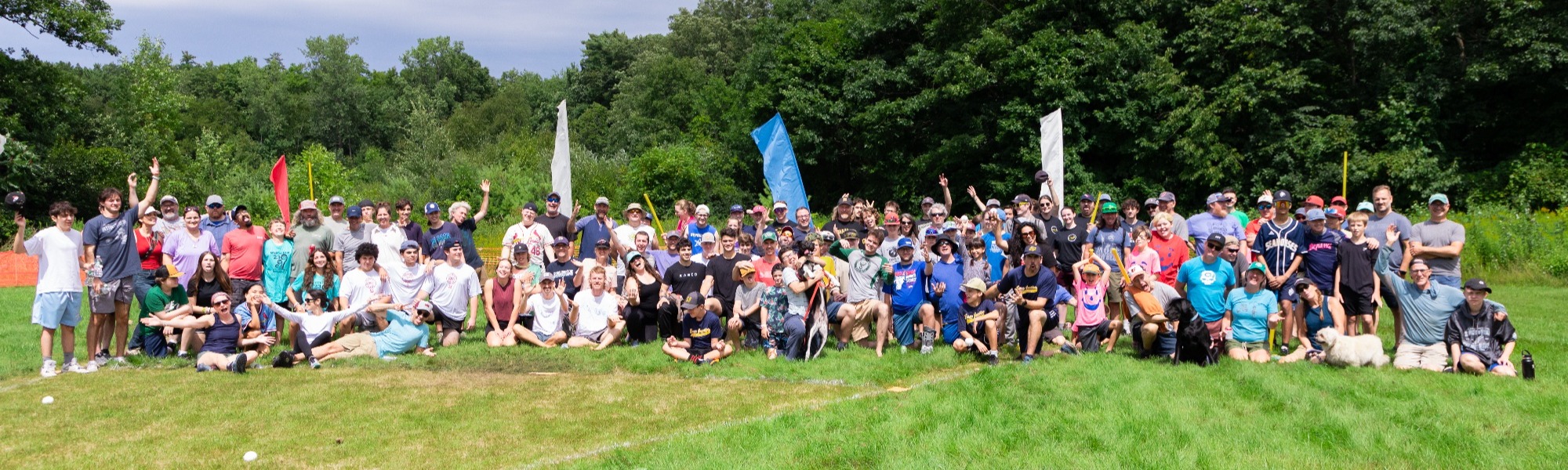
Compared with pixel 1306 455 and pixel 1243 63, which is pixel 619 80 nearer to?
pixel 1243 63

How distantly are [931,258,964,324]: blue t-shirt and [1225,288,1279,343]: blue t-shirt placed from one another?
7.76 feet

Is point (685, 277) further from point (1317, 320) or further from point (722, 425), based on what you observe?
point (1317, 320)

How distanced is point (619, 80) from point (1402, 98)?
166ft

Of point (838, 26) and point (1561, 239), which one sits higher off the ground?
point (838, 26)

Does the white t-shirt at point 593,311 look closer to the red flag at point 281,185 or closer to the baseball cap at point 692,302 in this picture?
the baseball cap at point 692,302

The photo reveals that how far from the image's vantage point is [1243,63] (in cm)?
2573

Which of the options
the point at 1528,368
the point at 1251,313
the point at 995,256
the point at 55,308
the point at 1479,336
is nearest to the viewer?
the point at 1528,368

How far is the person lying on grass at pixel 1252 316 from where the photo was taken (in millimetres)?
8828

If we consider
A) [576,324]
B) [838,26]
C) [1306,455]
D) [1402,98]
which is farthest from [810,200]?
[1306,455]

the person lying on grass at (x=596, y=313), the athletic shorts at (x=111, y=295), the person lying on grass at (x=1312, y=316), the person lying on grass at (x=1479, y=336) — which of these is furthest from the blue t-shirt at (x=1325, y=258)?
the athletic shorts at (x=111, y=295)

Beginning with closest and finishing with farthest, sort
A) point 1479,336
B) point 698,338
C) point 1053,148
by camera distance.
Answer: point 1479,336, point 698,338, point 1053,148

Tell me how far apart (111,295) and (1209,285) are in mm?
9769

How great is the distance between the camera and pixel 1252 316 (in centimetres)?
886

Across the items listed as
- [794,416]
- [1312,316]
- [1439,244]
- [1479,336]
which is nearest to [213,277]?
[794,416]
